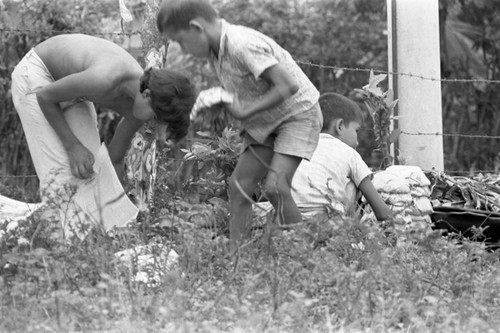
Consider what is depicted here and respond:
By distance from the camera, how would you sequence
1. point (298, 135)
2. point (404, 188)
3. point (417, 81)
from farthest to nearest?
point (417, 81) → point (404, 188) → point (298, 135)

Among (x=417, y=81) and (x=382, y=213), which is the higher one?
(x=417, y=81)

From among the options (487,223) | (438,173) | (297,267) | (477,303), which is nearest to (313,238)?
(297,267)

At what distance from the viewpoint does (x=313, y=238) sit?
14.4ft

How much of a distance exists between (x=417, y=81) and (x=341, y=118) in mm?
1141

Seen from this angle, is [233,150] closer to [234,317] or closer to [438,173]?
[438,173]

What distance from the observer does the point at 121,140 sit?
224 inches

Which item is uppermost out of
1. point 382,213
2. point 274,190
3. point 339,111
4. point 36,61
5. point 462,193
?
point 36,61

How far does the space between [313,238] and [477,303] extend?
692 mm

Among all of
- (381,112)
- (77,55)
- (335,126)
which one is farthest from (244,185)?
(381,112)

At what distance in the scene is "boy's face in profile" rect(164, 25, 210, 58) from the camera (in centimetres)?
472

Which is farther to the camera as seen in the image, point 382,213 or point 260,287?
point 382,213

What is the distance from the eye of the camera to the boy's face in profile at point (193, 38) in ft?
15.5

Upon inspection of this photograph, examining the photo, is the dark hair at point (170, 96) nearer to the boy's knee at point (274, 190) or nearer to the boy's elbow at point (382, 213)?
the boy's knee at point (274, 190)

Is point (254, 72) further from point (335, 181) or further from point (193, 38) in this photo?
point (335, 181)
